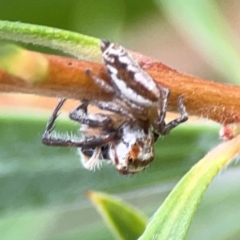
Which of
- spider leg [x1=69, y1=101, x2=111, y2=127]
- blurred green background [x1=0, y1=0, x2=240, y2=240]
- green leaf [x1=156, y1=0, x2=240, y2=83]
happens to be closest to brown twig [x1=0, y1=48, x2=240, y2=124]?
spider leg [x1=69, y1=101, x2=111, y2=127]

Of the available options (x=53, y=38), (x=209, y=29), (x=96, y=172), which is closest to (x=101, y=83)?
(x=53, y=38)

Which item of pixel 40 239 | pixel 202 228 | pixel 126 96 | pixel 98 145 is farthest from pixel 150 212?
pixel 126 96

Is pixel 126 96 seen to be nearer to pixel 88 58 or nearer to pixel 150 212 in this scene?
pixel 88 58

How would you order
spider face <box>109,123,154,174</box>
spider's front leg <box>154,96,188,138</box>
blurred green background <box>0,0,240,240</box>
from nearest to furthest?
spider's front leg <box>154,96,188,138</box>
spider face <box>109,123,154,174</box>
blurred green background <box>0,0,240,240</box>

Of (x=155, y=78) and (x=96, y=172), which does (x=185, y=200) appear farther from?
(x=96, y=172)

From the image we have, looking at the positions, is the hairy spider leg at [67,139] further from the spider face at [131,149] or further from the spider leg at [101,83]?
the spider leg at [101,83]

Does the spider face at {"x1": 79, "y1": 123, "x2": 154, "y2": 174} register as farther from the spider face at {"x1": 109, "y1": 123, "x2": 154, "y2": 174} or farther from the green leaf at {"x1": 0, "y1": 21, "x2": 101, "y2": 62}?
the green leaf at {"x1": 0, "y1": 21, "x2": 101, "y2": 62}
